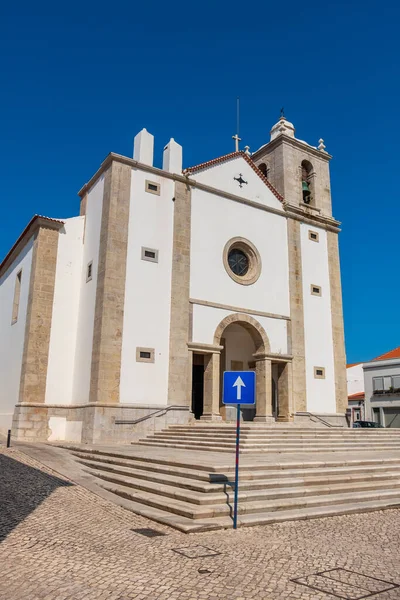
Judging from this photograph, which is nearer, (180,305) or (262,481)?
(262,481)

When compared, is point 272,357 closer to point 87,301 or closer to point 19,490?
point 87,301

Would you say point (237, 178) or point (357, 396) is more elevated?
point (237, 178)

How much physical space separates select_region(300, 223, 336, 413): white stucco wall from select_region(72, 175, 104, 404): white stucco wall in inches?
379

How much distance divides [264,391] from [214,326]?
3.40 meters

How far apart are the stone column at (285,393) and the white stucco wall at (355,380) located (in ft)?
102

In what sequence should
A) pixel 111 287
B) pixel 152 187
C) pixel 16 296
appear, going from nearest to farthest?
pixel 111 287
pixel 152 187
pixel 16 296

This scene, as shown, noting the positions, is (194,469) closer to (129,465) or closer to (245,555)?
(129,465)

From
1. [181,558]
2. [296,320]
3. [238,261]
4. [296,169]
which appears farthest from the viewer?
[296,169]

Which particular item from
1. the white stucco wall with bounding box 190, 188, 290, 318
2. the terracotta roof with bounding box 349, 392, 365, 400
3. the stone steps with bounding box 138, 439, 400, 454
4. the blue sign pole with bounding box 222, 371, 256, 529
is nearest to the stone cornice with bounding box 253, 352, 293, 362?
the white stucco wall with bounding box 190, 188, 290, 318

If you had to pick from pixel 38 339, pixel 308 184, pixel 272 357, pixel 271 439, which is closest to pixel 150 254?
pixel 38 339

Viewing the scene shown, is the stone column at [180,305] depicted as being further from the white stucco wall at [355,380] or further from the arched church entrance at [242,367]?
the white stucco wall at [355,380]

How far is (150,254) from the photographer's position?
1839 cm

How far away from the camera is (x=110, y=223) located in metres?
17.6

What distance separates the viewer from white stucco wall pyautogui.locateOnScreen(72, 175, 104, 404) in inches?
681
